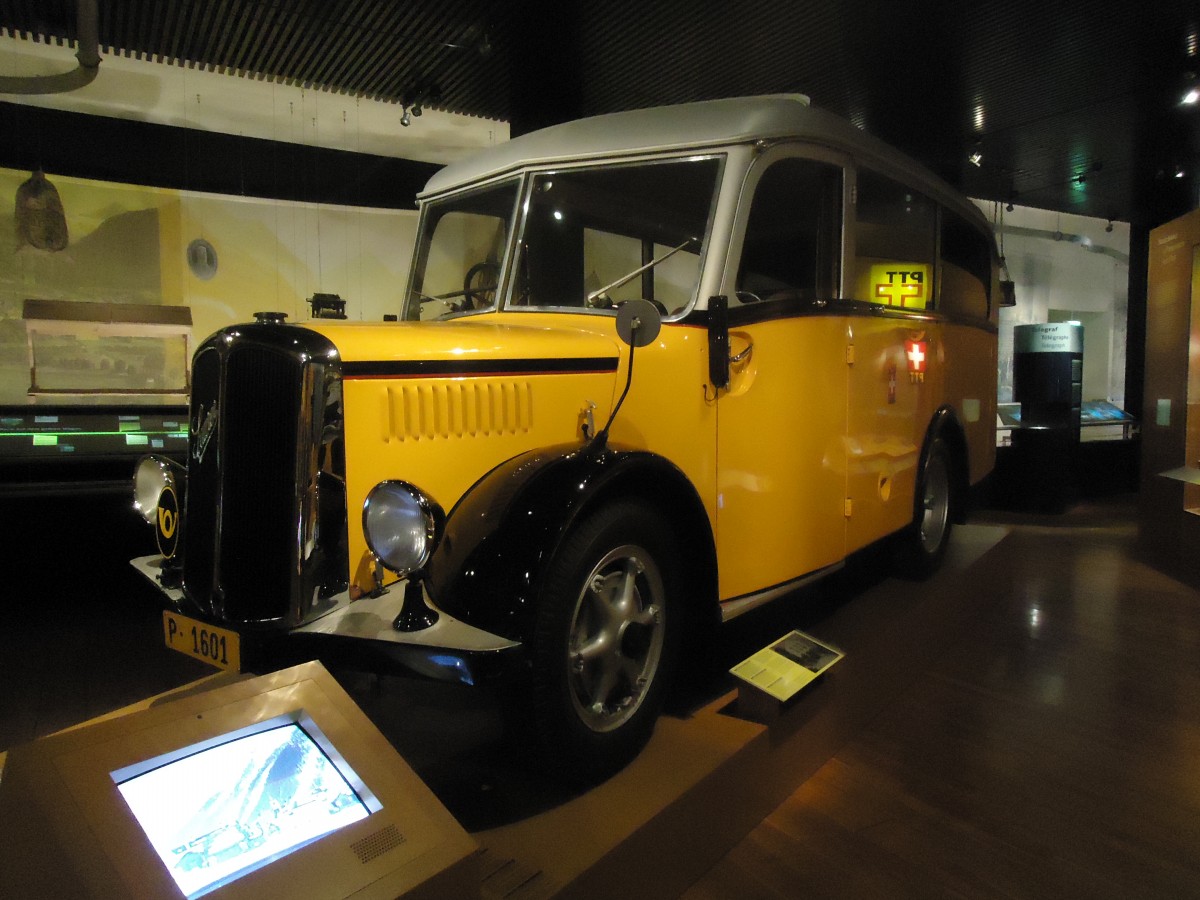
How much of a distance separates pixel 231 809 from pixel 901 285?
11.4ft

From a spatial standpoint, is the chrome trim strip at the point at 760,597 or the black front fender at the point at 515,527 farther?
the chrome trim strip at the point at 760,597

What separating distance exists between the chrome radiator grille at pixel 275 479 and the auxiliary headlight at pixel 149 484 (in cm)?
44

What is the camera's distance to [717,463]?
2.67 meters

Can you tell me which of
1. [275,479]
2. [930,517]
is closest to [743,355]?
[275,479]

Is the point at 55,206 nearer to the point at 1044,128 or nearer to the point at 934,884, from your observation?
the point at 934,884

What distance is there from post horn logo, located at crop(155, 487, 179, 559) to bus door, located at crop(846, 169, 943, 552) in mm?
2422

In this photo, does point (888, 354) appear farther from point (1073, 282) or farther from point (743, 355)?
point (1073, 282)

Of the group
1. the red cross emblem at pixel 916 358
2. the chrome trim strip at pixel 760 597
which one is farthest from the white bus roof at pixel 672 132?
the chrome trim strip at pixel 760 597

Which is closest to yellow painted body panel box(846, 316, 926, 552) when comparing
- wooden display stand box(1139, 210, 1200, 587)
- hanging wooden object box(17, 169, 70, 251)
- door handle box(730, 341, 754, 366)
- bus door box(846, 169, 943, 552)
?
bus door box(846, 169, 943, 552)

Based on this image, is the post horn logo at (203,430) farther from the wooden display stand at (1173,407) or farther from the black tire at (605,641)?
the wooden display stand at (1173,407)

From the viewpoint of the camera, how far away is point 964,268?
4.63 metres

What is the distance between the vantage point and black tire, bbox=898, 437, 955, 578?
4004 mm

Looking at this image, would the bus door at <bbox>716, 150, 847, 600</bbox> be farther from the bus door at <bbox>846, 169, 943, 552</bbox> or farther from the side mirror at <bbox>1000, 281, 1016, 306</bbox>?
the side mirror at <bbox>1000, 281, 1016, 306</bbox>

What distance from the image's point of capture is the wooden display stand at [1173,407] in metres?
5.46
